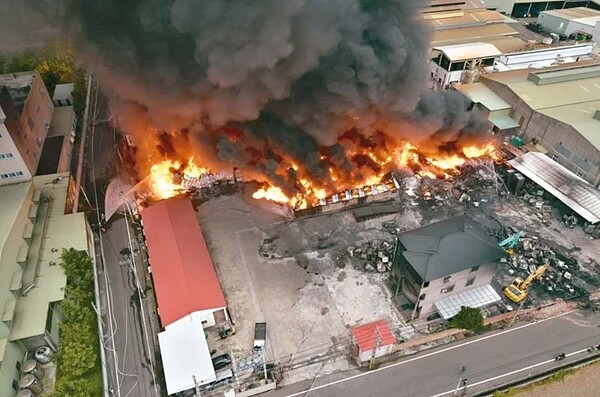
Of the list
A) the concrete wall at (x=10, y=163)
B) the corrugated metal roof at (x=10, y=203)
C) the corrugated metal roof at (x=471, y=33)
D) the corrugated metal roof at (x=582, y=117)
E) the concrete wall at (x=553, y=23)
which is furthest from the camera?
the concrete wall at (x=553, y=23)

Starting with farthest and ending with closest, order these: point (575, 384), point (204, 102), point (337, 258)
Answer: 1. point (204, 102)
2. point (337, 258)
3. point (575, 384)

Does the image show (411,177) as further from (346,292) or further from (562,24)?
(562,24)

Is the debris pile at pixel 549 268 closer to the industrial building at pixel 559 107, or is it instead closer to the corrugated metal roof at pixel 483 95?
the industrial building at pixel 559 107

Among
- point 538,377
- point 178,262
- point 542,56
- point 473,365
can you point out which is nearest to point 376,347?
point 473,365

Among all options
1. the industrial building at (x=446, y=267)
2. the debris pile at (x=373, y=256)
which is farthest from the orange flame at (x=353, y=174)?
the industrial building at (x=446, y=267)

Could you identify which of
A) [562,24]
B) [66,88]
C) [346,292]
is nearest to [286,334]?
[346,292]

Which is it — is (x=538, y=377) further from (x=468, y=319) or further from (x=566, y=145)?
(x=566, y=145)

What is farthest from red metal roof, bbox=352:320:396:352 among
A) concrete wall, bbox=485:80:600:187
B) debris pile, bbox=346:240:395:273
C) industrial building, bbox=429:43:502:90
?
industrial building, bbox=429:43:502:90
